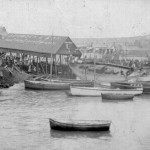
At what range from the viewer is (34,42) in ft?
192

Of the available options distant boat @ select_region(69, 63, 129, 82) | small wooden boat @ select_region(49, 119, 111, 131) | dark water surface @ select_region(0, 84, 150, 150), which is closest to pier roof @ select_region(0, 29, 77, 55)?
distant boat @ select_region(69, 63, 129, 82)

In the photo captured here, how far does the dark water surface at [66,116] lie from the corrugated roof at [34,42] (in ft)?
31.4

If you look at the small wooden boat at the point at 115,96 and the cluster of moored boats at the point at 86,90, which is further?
the small wooden boat at the point at 115,96

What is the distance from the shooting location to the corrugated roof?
5466 cm

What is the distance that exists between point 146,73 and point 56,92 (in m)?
14.9

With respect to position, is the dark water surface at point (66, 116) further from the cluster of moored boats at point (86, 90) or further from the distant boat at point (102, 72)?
the distant boat at point (102, 72)

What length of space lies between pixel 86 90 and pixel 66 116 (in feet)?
39.3

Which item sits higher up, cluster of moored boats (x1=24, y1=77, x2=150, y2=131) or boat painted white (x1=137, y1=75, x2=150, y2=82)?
boat painted white (x1=137, y1=75, x2=150, y2=82)

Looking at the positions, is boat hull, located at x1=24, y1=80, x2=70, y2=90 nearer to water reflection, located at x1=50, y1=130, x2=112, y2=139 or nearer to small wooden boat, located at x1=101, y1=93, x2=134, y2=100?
small wooden boat, located at x1=101, y1=93, x2=134, y2=100

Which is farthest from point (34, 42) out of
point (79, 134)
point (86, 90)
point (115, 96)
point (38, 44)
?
point (79, 134)

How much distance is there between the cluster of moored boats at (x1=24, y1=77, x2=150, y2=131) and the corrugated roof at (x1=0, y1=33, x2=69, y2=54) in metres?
5.08

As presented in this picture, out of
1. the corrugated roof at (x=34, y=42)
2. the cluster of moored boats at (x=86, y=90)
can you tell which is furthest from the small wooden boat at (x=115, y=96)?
the corrugated roof at (x=34, y=42)

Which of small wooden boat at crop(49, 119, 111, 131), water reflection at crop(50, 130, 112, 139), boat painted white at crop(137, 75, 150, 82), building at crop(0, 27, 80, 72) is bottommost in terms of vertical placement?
water reflection at crop(50, 130, 112, 139)

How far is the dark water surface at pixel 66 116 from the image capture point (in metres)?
24.4
